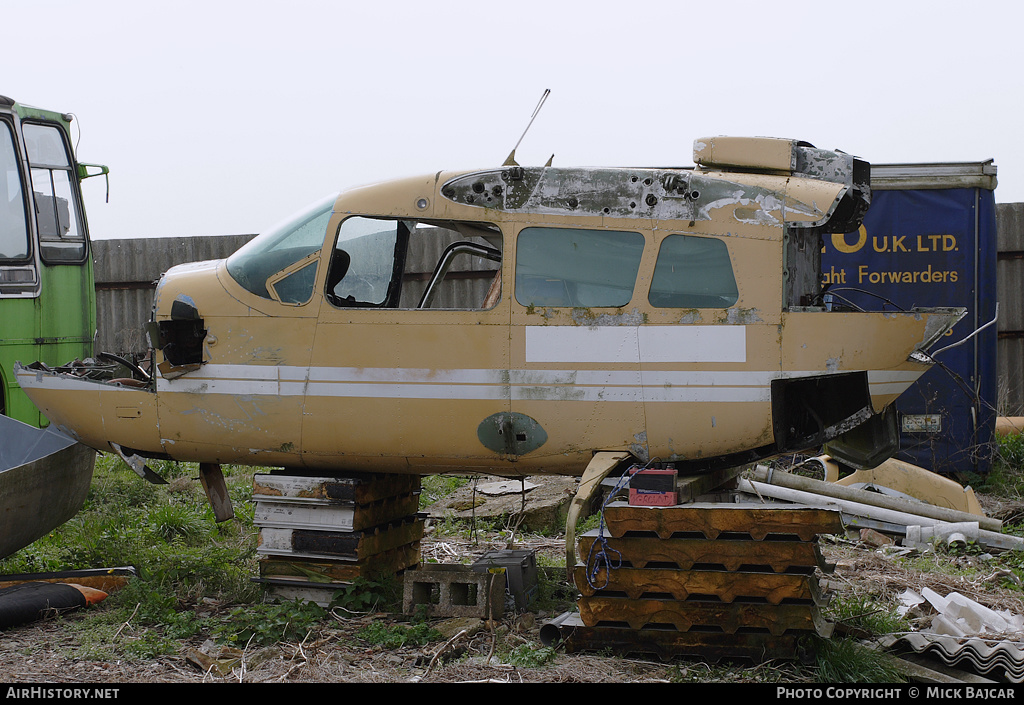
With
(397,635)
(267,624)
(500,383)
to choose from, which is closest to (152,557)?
(267,624)

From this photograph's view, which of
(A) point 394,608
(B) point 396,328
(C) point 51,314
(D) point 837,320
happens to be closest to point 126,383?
(B) point 396,328

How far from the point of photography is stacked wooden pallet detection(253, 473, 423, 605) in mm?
5582

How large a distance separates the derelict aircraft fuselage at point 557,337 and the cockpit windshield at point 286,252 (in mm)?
14

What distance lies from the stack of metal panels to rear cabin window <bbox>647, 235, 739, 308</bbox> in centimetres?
121

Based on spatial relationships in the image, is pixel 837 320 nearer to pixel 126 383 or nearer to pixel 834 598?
pixel 834 598

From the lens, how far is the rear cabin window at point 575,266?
5152 millimetres

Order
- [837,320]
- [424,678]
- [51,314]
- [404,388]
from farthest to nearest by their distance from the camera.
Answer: [51,314]
[404,388]
[837,320]
[424,678]

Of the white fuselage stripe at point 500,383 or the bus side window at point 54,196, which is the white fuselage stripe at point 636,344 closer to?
the white fuselage stripe at point 500,383


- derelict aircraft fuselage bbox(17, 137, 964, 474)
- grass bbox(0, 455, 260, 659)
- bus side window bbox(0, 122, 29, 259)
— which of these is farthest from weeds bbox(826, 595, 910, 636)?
bus side window bbox(0, 122, 29, 259)

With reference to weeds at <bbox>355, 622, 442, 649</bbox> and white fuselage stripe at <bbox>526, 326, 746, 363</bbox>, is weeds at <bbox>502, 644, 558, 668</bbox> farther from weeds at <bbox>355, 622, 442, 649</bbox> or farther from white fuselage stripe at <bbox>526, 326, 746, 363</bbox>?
white fuselage stripe at <bbox>526, 326, 746, 363</bbox>

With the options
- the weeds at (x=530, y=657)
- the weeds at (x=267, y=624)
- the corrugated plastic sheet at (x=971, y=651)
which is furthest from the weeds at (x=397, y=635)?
the corrugated plastic sheet at (x=971, y=651)

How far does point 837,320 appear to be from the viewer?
4.91 m
